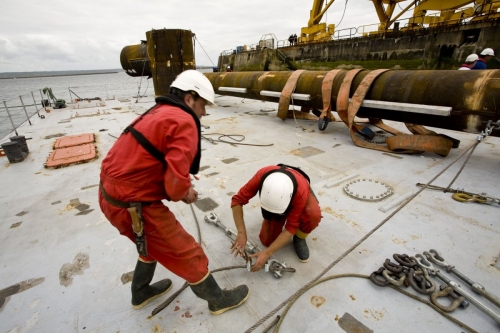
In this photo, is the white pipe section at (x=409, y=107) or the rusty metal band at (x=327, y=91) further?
the rusty metal band at (x=327, y=91)

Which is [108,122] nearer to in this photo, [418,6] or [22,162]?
[22,162]

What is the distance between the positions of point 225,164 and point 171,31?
29.8 feet

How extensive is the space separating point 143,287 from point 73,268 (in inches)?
37.4

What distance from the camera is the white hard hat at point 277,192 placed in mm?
1974

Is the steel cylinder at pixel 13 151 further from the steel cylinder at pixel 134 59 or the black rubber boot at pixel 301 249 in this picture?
the steel cylinder at pixel 134 59

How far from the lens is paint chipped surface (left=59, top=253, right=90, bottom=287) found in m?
2.16

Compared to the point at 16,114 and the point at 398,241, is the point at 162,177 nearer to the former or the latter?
the point at 398,241

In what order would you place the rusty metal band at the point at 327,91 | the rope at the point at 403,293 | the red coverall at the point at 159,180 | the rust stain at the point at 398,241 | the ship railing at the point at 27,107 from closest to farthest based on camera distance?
the red coverall at the point at 159,180, the rope at the point at 403,293, the rust stain at the point at 398,241, the rusty metal band at the point at 327,91, the ship railing at the point at 27,107

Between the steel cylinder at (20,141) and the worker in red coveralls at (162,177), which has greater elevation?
the worker in red coveralls at (162,177)

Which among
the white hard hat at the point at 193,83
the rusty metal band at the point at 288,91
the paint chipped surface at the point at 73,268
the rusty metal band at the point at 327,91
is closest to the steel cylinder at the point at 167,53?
the rusty metal band at the point at 288,91

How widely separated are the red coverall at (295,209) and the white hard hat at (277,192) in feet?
0.32

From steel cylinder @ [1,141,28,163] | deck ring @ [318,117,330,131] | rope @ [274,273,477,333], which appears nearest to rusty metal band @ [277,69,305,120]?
deck ring @ [318,117,330,131]

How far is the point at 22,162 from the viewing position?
4898 millimetres

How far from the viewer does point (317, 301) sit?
75.5 inches
